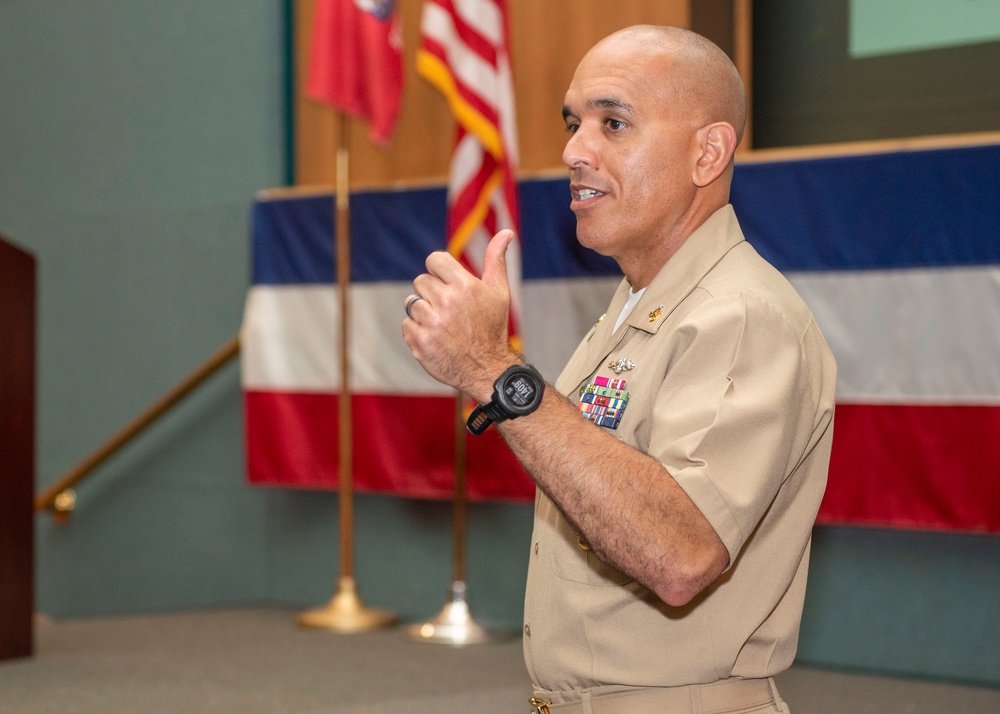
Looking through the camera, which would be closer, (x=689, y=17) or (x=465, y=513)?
(x=689, y=17)

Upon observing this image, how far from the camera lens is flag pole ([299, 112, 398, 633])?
4.82 meters

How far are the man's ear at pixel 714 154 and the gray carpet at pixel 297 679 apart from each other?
2.21 m

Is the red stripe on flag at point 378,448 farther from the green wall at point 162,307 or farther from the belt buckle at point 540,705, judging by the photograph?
the belt buckle at point 540,705

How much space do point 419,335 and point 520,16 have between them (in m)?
3.89

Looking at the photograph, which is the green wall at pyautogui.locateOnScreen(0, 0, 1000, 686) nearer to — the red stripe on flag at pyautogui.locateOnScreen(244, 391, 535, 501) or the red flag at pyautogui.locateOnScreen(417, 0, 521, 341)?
the red stripe on flag at pyautogui.locateOnScreen(244, 391, 535, 501)

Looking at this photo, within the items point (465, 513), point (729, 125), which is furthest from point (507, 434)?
point (465, 513)

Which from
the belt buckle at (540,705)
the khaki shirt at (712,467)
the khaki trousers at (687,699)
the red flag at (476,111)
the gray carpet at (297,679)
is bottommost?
the gray carpet at (297,679)

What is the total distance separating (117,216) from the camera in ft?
20.5

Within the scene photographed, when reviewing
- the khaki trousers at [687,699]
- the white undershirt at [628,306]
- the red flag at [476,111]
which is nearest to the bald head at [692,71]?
the white undershirt at [628,306]

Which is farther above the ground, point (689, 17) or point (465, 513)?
point (689, 17)

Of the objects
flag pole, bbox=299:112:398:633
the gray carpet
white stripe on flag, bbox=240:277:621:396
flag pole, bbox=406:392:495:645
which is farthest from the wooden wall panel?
the gray carpet

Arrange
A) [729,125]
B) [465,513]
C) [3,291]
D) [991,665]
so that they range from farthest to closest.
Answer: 1. [465,513]
2. [3,291]
3. [991,665]
4. [729,125]

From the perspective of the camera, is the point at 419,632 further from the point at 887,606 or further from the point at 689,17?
the point at 689,17

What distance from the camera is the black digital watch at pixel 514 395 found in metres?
1.34
